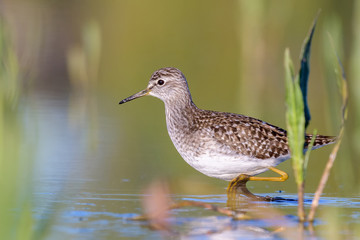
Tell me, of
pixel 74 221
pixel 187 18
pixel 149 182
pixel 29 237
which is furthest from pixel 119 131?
pixel 187 18

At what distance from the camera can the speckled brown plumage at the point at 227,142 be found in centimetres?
743

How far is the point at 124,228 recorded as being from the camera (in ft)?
18.3

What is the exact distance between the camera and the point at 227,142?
7547mm

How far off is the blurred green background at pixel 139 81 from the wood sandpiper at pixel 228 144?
312 mm

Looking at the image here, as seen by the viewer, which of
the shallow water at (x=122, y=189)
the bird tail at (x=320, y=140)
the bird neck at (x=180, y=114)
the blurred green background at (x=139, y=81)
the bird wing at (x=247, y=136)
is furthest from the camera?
the bird neck at (x=180, y=114)

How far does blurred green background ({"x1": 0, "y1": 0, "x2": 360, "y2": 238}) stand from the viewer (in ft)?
22.1

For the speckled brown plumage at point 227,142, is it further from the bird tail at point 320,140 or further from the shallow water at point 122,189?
the shallow water at point 122,189

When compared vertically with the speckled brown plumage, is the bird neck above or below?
above

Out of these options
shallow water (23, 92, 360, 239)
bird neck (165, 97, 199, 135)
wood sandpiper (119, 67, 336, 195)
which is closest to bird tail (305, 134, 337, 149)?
wood sandpiper (119, 67, 336, 195)

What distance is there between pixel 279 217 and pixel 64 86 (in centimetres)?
956

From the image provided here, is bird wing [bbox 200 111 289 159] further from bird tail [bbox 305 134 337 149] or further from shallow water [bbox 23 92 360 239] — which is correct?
shallow water [bbox 23 92 360 239]

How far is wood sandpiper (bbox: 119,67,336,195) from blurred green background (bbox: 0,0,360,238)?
312 millimetres

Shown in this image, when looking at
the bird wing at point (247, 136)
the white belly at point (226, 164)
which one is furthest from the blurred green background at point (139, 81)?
the bird wing at point (247, 136)

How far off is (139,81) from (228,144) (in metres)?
7.40
